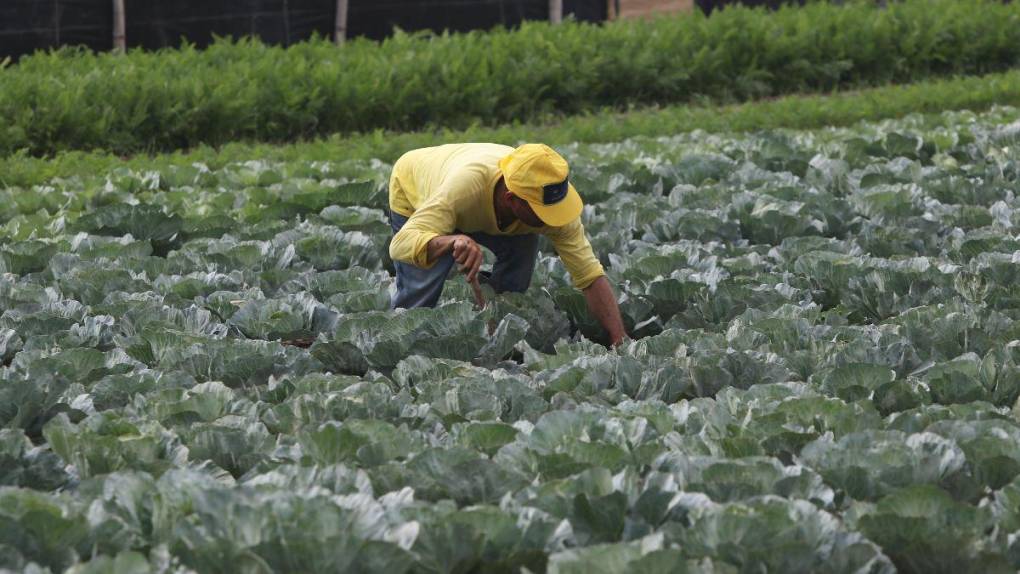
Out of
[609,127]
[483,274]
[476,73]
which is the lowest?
[609,127]

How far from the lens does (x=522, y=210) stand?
18.7ft

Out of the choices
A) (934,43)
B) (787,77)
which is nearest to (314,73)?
(787,77)

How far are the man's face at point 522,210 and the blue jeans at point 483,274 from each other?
1.04 feet

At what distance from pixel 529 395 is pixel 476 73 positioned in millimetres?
10455

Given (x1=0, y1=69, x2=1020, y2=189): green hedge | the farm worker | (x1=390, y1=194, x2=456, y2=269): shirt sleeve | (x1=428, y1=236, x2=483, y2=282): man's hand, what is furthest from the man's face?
(x1=0, y1=69, x2=1020, y2=189): green hedge

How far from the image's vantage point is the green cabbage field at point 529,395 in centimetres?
324

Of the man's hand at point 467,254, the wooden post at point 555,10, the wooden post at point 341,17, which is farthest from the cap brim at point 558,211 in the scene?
the wooden post at point 555,10

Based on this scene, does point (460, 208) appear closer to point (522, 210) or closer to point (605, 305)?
point (522, 210)

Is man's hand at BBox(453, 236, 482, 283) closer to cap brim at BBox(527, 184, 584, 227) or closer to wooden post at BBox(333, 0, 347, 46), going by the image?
cap brim at BBox(527, 184, 584, 227)

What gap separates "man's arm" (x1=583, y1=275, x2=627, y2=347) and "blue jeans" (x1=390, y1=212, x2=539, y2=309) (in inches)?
18.2

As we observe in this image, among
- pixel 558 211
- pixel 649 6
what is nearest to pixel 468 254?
pixel 558 211

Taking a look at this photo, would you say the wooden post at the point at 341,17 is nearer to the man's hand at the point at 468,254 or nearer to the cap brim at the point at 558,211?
the cap brim at the point at 558,211

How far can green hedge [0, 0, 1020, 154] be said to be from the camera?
12.7 metres

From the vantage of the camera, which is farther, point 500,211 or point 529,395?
point 500,211
